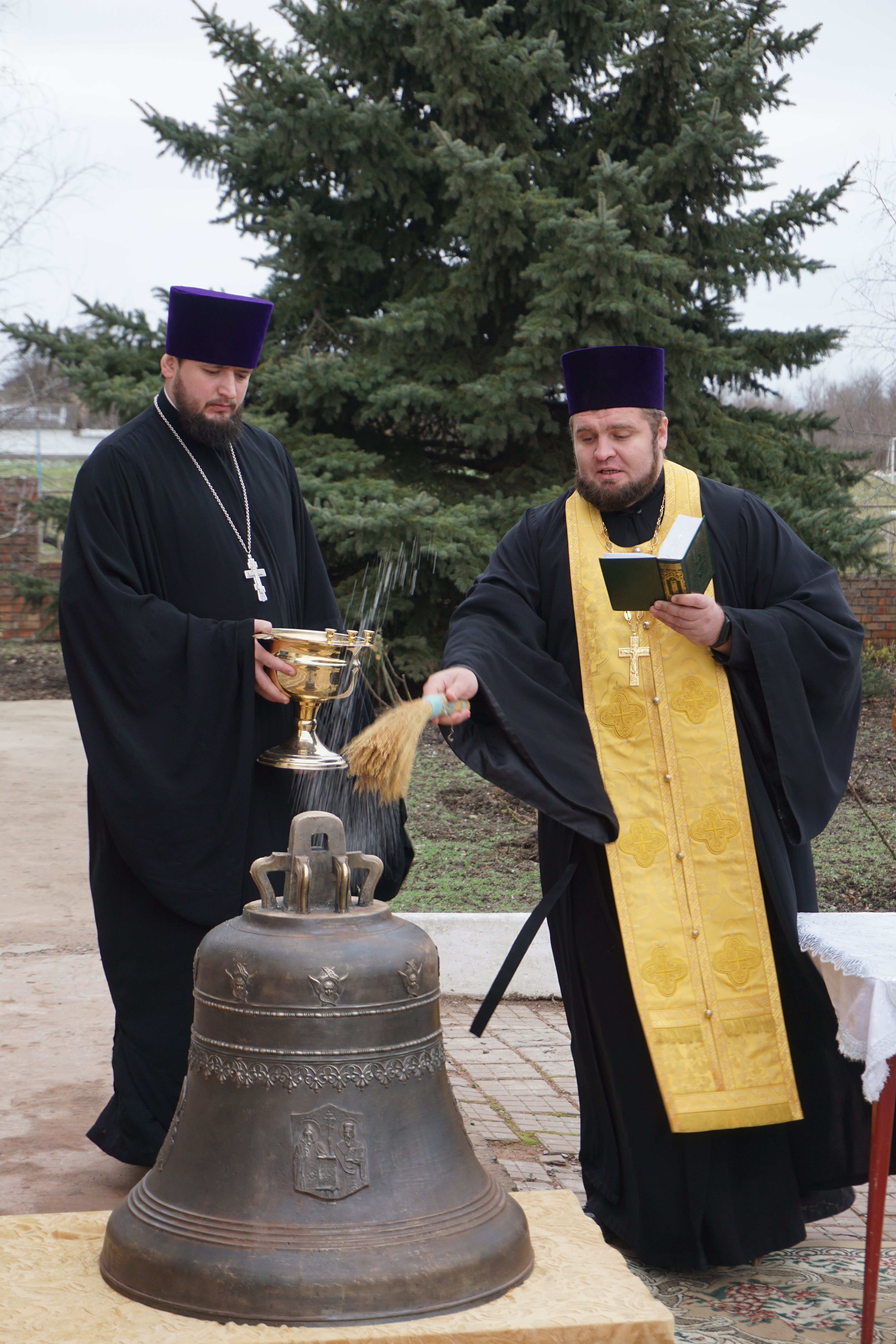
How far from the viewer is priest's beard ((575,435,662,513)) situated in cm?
363

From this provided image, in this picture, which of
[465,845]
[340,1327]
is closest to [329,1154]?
[340,1327]

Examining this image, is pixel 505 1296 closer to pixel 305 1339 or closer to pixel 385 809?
pixel 305 1339

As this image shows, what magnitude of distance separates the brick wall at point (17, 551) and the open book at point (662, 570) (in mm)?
14757

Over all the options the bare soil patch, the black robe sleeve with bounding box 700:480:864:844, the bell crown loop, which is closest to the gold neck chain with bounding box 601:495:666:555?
the black robe sleeve with bounding box 700:480:864:844

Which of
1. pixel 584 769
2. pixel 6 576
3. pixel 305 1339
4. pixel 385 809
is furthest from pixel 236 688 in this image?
pixel 6 576

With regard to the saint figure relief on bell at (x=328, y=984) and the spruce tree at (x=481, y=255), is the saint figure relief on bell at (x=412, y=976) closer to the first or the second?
the saint figure relief on bell at (x=328, y=984)

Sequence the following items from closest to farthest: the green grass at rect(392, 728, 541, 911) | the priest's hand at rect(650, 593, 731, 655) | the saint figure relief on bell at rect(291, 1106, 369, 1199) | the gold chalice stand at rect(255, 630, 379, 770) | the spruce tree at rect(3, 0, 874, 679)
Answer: the saint figure relief on bell at rect(291, 1106, 369, 1199), the gold chalice stand at rect(255, 630, 379, 770), the priest's hand at rect(650, 593, 731, 655), the green grass at rect(392, 728, 541, 911), the spruce tree at rect(3, 0, 874, 679)

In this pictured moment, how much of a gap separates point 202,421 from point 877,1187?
8.32 ft

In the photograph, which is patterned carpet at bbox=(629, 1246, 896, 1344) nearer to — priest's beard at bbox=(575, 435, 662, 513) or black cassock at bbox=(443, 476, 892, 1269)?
black cassock at bbox=(443, 476, 892, 1269)

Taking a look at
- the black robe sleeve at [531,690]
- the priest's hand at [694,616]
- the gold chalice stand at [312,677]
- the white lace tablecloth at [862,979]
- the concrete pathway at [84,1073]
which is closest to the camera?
the white lace tablecloth at [862,979]

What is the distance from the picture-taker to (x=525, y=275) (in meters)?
10.4

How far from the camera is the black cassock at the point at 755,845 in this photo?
3.41m

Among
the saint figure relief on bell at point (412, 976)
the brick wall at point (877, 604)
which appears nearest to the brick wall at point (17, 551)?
the brick wall at point (877, 604)

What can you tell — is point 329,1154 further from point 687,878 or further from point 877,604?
point 877,604
